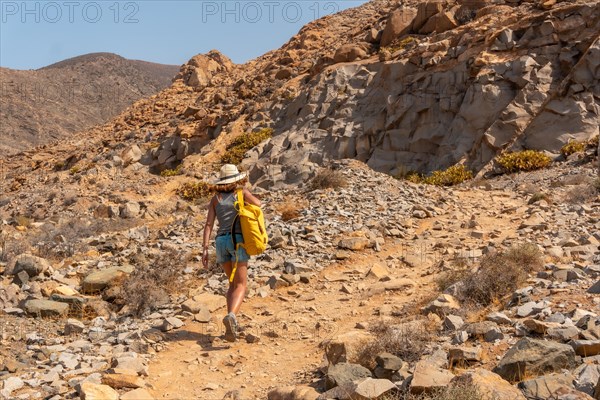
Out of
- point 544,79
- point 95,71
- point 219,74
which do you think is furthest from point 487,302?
point 95,71

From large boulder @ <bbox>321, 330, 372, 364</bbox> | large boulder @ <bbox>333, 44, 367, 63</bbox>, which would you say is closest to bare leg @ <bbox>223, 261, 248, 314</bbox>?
large boulder @ <bbox>321, 330, 372, 364</bbox>

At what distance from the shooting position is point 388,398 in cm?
368

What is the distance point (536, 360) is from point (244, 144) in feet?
62.1

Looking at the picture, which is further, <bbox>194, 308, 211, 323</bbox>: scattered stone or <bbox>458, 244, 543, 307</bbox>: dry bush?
<bbox>194, 308, 211, 323</bbox>: scattered stone

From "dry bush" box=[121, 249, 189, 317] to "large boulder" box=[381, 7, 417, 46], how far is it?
1668 centimetres

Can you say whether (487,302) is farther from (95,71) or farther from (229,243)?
(95,71)

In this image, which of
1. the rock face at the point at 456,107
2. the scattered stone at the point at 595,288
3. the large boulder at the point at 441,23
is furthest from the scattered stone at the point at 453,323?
the large boulder at the point at 441,23

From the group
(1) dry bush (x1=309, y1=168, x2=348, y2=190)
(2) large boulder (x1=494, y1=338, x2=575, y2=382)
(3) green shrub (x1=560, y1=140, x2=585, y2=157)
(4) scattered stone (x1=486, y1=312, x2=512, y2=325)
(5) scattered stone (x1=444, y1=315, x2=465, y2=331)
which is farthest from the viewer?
(3) green shrub (x1=560, y1=140, x2=585, y2=157)

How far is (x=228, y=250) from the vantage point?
20.2 feet

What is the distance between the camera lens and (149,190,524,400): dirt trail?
505cm

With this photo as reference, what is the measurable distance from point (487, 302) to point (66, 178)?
73.3 ft

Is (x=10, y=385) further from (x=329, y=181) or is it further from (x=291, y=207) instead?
(x=329, y=181)

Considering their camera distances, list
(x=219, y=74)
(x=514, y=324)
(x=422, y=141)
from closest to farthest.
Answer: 1. (x=514, y=324)
2. (x=422, y=141)
3. (x=219, y=74)

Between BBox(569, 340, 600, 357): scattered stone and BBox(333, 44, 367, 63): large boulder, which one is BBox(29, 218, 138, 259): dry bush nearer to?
BBox(569, 340, 600, 357): scattered stone
